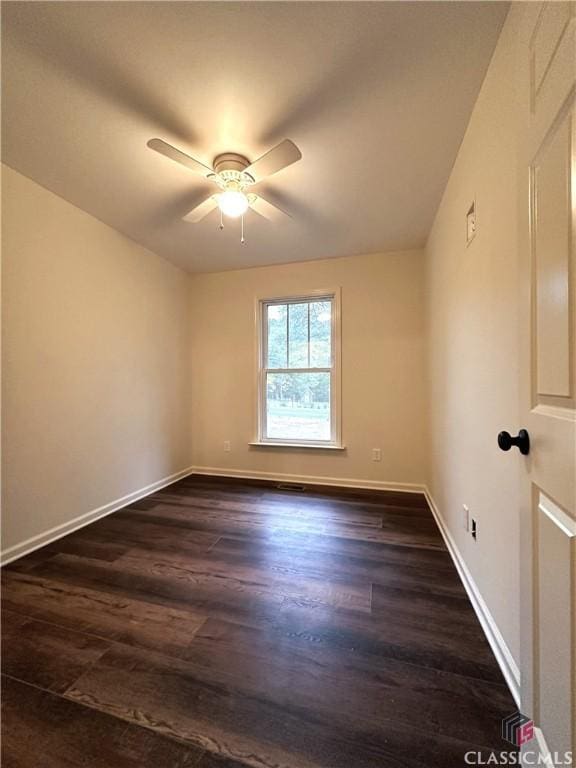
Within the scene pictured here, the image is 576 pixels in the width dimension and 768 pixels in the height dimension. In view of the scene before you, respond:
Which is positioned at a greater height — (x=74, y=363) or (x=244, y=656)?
(x=74, y=363)

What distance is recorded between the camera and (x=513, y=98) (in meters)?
1.05

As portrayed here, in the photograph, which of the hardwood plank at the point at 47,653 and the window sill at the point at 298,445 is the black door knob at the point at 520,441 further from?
the window sill at the point at 298,445

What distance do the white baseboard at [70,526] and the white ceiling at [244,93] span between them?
247 centimetres

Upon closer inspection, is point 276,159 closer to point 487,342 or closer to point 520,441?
point 487,342

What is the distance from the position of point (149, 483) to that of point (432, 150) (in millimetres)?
3609

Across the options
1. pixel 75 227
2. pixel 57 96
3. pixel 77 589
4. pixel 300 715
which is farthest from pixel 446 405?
pixel 75 227

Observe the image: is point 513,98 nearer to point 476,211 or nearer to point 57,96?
point 476,211

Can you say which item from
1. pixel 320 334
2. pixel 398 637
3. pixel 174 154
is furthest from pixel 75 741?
pixel 320 334

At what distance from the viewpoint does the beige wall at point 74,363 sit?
1.95 m

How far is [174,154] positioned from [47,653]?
2.35 m

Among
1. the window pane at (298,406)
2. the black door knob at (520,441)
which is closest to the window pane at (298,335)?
the window pane at (298,406)

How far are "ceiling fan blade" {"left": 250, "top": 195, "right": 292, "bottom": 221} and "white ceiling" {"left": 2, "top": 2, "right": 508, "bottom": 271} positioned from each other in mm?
83

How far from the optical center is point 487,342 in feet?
4.41

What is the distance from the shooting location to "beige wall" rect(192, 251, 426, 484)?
3156 mm
